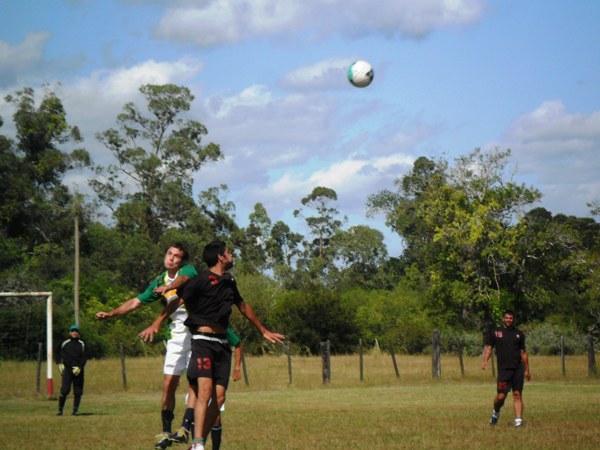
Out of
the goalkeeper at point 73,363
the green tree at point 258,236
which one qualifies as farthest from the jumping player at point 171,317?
the green tree at point 258,236

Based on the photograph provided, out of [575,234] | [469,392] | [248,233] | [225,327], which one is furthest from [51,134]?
[225,327]

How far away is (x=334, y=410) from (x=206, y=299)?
35.3ft

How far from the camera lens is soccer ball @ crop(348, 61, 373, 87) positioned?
2208 cm

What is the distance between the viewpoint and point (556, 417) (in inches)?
675

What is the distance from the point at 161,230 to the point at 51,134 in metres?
11.9

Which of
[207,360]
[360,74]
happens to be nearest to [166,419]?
[207,360]

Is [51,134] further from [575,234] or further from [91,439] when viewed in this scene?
[91,439]

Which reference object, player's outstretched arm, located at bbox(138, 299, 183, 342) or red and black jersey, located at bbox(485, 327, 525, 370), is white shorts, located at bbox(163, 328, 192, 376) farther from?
red and black jersey, located at bbox(485, 327, 525, 370)

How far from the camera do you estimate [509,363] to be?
15.9m

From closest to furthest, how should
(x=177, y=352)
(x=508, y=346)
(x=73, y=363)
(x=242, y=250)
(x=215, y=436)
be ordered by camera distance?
(x=215, y=436), (x=177, y=352), (x=508, y=346), (x=73, y=363), (x=242, y=250)

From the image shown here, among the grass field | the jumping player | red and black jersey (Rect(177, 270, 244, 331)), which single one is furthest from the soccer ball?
red and black jersey (Rect(177, 270, 244, 331))

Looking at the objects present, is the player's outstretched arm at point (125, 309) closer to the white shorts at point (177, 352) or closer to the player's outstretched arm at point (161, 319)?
the player's outstretched arm at point (161, 319)

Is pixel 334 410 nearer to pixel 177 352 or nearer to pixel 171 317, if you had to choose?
pixel 177 352

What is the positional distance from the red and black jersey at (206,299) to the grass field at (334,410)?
10.7 feet
